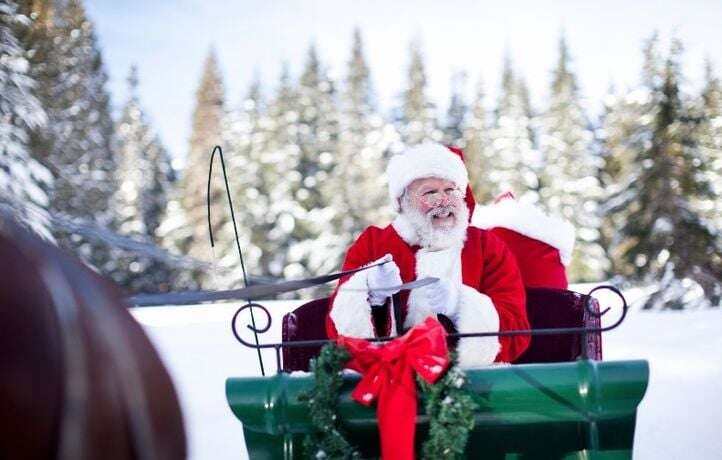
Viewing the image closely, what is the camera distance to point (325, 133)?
30172 mm

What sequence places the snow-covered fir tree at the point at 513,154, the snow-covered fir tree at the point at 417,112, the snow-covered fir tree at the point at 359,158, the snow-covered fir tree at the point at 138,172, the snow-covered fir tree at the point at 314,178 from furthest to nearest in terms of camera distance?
1. the snow-covered fir tree at the point at 138,172
2. the snow-covered fir tree at the point at 417,112
3. the snow-covered fir tree at the point at 513,154
4. the snow-covered fir tree at the point at 359,158
5. the snow-covered fir tree at the point at 314,178

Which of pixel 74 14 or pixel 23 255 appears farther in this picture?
pixel 74 14

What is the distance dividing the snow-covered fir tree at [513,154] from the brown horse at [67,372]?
28.7 meters

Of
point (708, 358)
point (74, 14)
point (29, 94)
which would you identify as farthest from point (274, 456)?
point (74, 14)

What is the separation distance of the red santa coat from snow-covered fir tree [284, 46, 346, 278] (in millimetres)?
23806

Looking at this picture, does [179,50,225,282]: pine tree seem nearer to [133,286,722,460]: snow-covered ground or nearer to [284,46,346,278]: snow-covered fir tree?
[284,46,346,278]: snow-covered fir tree

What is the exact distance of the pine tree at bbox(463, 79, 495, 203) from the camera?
30875mm

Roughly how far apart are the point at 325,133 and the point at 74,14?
10.1 m

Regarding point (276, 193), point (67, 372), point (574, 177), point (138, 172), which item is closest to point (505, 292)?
point (67, 372)

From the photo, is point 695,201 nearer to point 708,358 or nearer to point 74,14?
point 708,358

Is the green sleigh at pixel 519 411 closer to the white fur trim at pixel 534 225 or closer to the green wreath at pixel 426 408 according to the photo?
the green wreath at pixel 426 408

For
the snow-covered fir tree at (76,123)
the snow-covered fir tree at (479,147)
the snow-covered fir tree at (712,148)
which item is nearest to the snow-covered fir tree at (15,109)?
the snow-covered fir tree at (76,123)

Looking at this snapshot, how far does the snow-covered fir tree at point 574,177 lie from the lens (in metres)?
28.8

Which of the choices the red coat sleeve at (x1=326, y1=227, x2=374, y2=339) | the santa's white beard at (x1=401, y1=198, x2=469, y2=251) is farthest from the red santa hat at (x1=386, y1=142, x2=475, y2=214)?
the red coat sleeve at (x1=326, y1=227, x2=374, y2=339)
